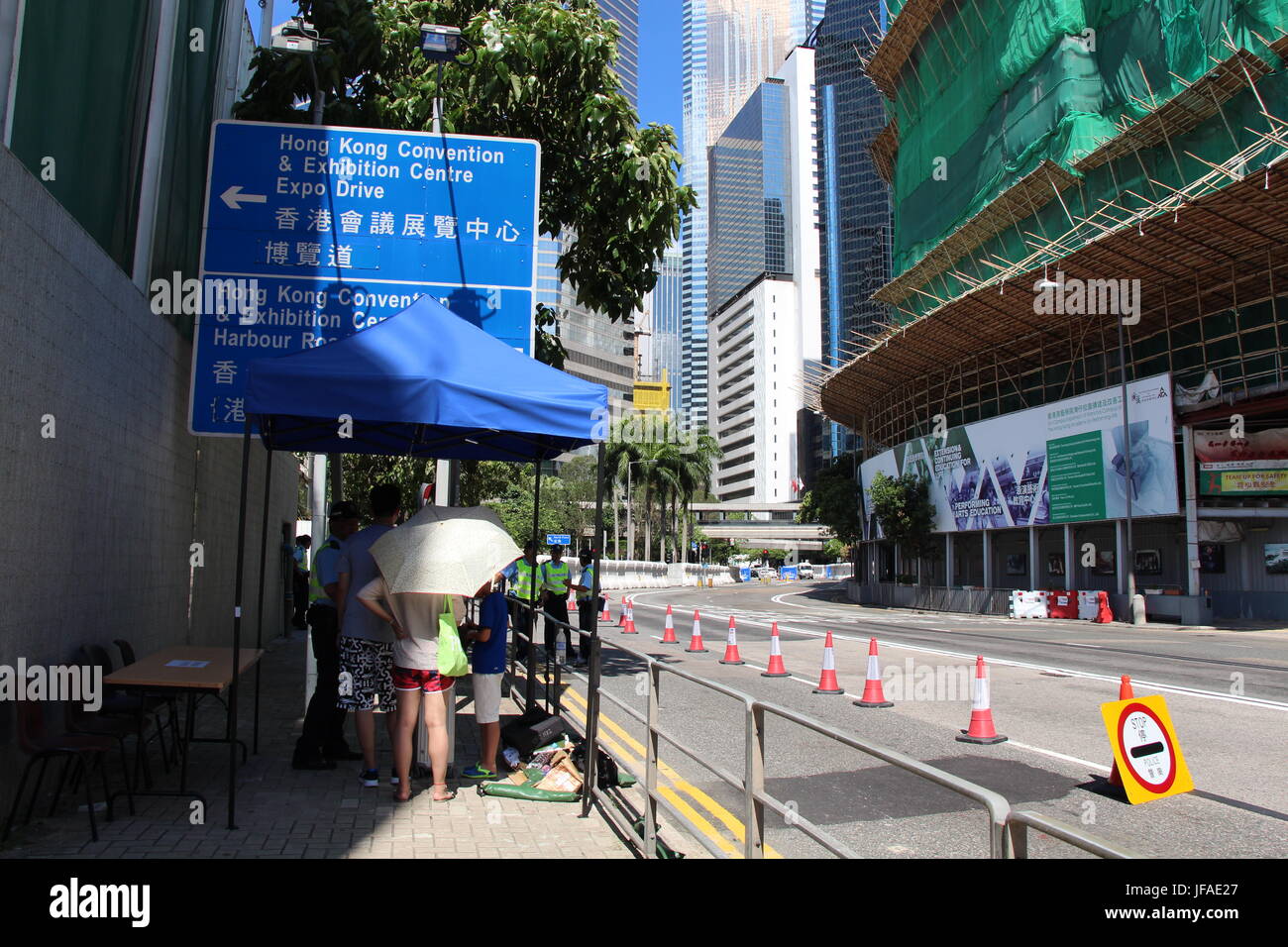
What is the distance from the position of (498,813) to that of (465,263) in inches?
210

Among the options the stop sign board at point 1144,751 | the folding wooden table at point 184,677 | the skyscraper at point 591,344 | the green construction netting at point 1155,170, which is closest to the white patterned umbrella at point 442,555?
the folding wooden table at point 184,677

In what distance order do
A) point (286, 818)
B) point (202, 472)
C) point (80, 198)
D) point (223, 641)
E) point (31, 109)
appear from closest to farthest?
point (286, 818)
point (31, 109)
point (80, 198)
point (202, 472)
point (223, 641)

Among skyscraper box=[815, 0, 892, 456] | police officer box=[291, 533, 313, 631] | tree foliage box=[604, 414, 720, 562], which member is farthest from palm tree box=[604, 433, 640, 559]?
skyscraper box=[815, 0, 892, 456]

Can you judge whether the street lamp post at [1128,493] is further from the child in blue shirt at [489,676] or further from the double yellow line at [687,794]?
the child in blue shirt at [489,676]

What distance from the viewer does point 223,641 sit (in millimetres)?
12656

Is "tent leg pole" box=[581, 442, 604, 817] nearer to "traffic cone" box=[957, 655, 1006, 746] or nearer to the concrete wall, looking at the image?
the concrete wall

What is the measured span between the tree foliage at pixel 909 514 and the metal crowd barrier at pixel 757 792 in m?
37.3

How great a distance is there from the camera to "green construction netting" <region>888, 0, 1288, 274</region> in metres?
30.5

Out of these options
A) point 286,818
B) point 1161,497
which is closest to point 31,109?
point 286,818

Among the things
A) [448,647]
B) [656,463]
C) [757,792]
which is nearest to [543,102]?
→ [448,647]

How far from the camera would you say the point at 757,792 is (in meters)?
4.05

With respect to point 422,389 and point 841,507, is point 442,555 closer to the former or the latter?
point 422,389
